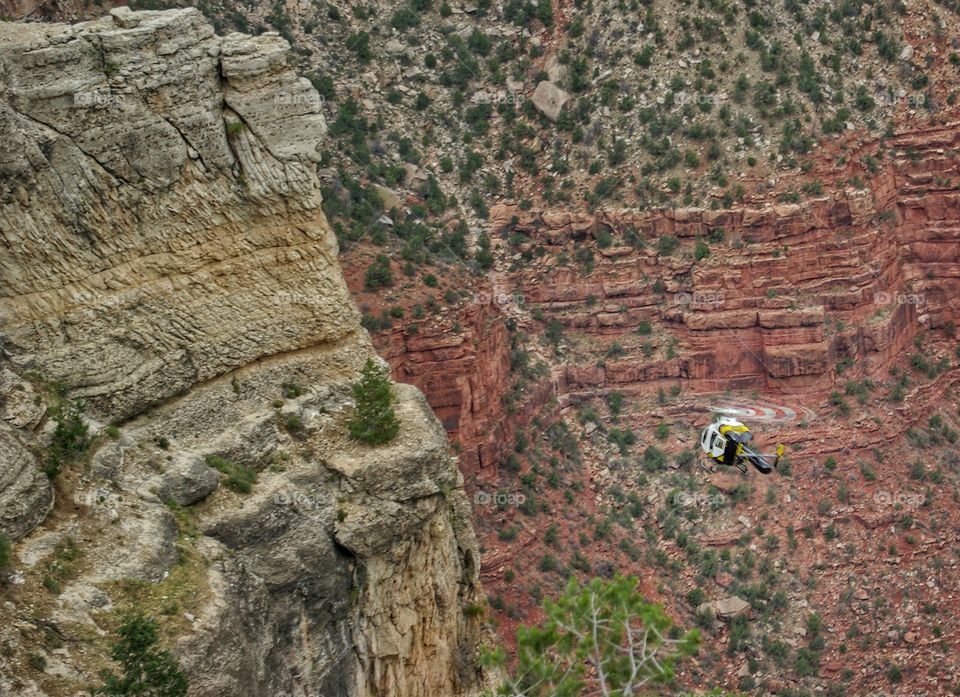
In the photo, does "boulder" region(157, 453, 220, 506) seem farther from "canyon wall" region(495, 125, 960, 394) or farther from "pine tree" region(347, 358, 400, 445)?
"canyon wall" region(495, 125, 960, 394)

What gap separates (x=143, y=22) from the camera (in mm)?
38969

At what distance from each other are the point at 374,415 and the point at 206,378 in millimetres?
4228

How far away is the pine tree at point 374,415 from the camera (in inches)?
1625

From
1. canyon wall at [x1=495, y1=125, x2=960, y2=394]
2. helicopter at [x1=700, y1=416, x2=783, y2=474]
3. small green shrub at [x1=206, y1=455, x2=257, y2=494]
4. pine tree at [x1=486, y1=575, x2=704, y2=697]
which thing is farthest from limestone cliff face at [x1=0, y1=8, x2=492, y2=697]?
canyon wall at [x1=495, y1=125, x2=960, y2=394]

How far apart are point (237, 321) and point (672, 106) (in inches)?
1466

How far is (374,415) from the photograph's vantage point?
41344 mm

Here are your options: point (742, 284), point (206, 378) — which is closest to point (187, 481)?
point (206, 378)

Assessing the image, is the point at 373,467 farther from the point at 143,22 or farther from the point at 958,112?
the point at 958,112

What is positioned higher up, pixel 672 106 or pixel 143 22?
pixel 143 22

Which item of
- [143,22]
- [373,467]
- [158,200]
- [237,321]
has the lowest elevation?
[373,467]

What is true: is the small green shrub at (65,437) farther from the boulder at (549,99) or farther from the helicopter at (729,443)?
the boulder at (549,99)

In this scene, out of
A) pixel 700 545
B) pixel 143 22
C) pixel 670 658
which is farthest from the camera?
pixel 700 545

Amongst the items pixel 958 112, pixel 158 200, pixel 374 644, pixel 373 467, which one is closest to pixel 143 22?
pixel 158 200

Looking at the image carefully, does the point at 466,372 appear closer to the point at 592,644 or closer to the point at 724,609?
the point at 724,609
